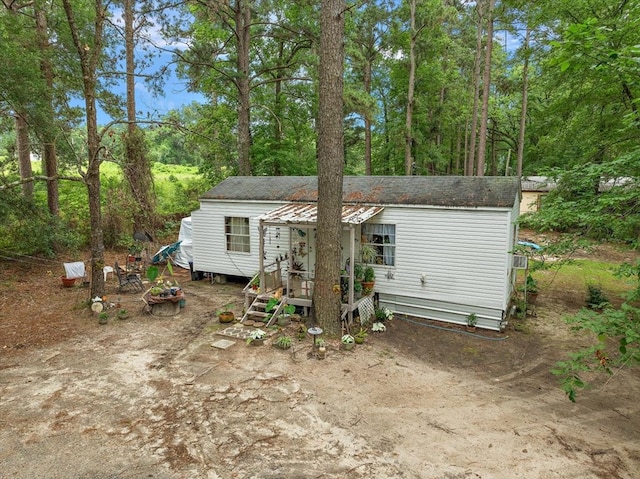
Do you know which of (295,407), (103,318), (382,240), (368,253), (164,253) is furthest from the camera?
(164,253)

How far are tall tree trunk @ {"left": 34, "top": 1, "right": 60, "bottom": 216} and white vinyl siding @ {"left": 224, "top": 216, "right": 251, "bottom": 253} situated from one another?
16.5ft

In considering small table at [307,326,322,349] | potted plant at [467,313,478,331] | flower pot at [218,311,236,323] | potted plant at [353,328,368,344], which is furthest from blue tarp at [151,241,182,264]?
potted plant at [467,313,478,331]

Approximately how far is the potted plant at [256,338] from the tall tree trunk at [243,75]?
10313 millimetres

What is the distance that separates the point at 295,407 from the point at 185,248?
11.3 meters

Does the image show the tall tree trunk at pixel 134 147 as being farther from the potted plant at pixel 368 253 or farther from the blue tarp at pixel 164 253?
the potted plant at pixel 368 253

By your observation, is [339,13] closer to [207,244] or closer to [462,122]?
[207,244]

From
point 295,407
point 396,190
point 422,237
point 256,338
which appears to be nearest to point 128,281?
point 256,338

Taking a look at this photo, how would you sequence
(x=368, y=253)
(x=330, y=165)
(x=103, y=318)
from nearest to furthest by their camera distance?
1. (x=330, y=165)
2. (x=103, y=318)
3. (x=368, y=253)

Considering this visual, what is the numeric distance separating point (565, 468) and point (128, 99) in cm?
1849

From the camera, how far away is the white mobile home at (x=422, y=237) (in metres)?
9.27

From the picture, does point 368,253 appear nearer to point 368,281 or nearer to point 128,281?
point 368,281

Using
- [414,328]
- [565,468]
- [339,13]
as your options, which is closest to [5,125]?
[339,13]

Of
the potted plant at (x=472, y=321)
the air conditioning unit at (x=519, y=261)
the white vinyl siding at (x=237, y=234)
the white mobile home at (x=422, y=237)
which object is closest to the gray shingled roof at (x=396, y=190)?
the white mobile home at (x=422, y=237)

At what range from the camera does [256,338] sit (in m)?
8.23
